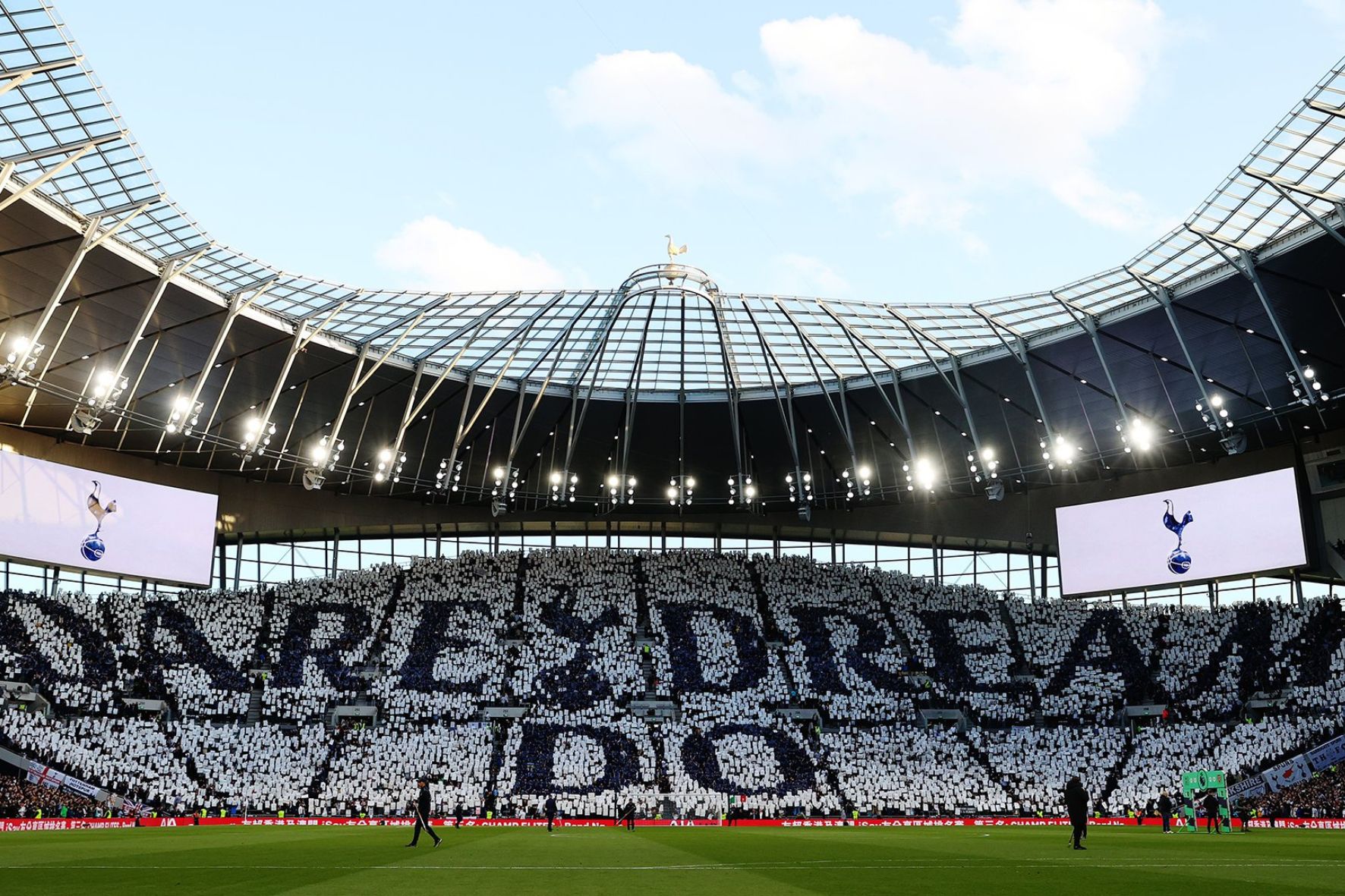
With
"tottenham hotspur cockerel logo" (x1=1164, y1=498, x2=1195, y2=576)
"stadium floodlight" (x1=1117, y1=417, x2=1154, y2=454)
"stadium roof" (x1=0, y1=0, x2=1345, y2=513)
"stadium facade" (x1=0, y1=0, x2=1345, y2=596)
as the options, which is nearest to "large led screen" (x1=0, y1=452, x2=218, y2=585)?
"stadium facade" (x1=0, y1=0, x2=1345, y2=596)

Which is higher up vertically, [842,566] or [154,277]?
[154,277]

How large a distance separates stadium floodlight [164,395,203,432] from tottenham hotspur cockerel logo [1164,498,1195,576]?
49872 mm

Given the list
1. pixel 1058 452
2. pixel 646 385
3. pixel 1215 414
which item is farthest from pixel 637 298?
pixel 1215 414

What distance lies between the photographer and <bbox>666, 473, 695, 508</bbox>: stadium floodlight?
66.1 meters

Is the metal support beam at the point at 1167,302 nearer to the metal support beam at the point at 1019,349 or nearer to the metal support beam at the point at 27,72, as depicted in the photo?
the metal support beam at the point at 1019,349

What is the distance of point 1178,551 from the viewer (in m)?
58.4

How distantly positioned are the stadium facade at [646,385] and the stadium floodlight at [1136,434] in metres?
0.60

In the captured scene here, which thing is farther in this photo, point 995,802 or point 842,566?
point 842,566

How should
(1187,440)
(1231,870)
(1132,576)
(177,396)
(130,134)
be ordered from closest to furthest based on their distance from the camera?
1. (1231,870)
2. (130,134)
3. (177,396)
4. (1187,440)
5. (1132,576)

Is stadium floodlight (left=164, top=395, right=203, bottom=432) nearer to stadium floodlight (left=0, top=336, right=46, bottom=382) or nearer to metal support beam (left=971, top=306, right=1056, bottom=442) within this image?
stadium floodlight (left=0, top=336, right=46, bottom=382)

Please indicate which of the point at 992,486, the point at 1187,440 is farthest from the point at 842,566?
the point at 1187,440

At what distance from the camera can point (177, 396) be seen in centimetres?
5197

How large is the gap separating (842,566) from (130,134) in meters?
47.1

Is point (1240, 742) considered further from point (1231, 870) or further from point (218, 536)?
point (218, 536)
